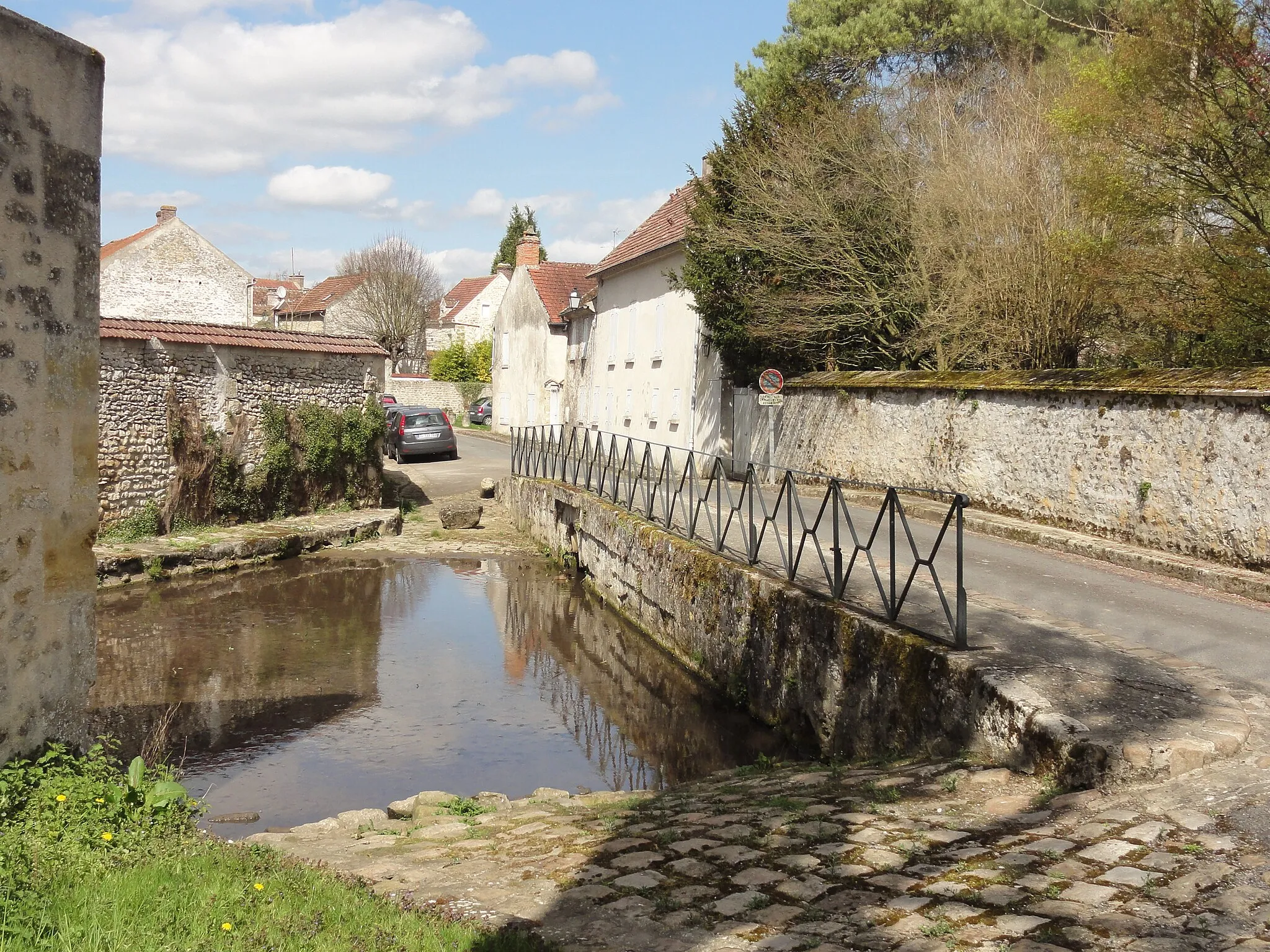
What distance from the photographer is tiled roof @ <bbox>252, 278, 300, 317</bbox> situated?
196 feet

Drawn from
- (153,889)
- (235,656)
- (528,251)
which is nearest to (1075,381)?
(235,656)

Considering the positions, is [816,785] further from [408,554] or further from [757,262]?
[757,262]

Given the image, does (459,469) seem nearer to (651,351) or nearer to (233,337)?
(651,351)

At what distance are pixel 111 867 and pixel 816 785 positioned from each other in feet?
11.5

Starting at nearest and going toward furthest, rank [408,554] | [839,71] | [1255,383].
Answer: [1255,383] < [408,554] < [839,71]

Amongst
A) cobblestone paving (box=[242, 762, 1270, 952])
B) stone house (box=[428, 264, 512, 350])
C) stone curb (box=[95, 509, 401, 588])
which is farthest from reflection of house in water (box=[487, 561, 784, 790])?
stone house (box=[428, 264, 512, 350])

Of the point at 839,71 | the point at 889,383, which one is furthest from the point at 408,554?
the point at 839,71

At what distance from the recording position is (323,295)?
185 ft

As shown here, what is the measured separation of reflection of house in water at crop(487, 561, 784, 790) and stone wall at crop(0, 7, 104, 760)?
13.4 ft

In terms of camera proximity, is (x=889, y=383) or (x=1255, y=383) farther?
(x=889, y=383)

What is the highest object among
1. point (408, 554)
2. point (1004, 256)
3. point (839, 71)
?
point (839, 71)

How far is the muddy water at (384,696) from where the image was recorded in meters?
7.88

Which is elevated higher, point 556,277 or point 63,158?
point 556,277

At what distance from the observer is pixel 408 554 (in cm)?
1695
